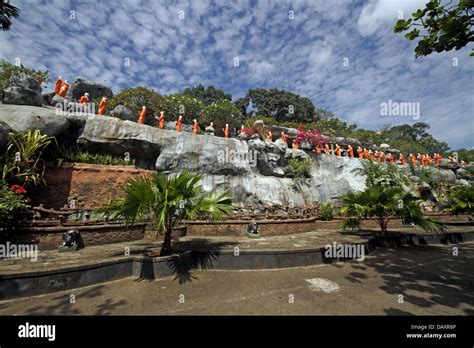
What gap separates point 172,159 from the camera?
1455 centimetres

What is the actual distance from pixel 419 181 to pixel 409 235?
60.0ft

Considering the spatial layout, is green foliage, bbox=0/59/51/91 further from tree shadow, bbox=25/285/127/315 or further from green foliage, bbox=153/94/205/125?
tree shadow, bbox=25/285/127/315

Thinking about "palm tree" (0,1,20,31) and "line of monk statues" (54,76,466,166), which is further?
"line of monk statues" (54,76,466,166)


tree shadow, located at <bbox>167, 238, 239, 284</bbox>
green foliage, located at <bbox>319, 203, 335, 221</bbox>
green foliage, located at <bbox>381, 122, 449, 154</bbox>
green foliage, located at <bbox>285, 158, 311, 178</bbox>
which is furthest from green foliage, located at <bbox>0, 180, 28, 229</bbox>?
green foliage, located at <bbox>381, 122, 449, 154</bbox>

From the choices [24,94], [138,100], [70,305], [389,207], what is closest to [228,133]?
[138,100]

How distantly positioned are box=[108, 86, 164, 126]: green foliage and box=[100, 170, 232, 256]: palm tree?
68.4 ft

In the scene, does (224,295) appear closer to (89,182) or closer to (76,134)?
(89,182)

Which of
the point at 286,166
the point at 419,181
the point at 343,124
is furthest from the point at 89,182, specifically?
the point at 343,124

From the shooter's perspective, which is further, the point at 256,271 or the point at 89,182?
the point at 89,182

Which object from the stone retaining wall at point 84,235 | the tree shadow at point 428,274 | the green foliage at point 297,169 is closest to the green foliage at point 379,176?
the green foliage at point 297,169

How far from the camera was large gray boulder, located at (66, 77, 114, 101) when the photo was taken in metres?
25.3
